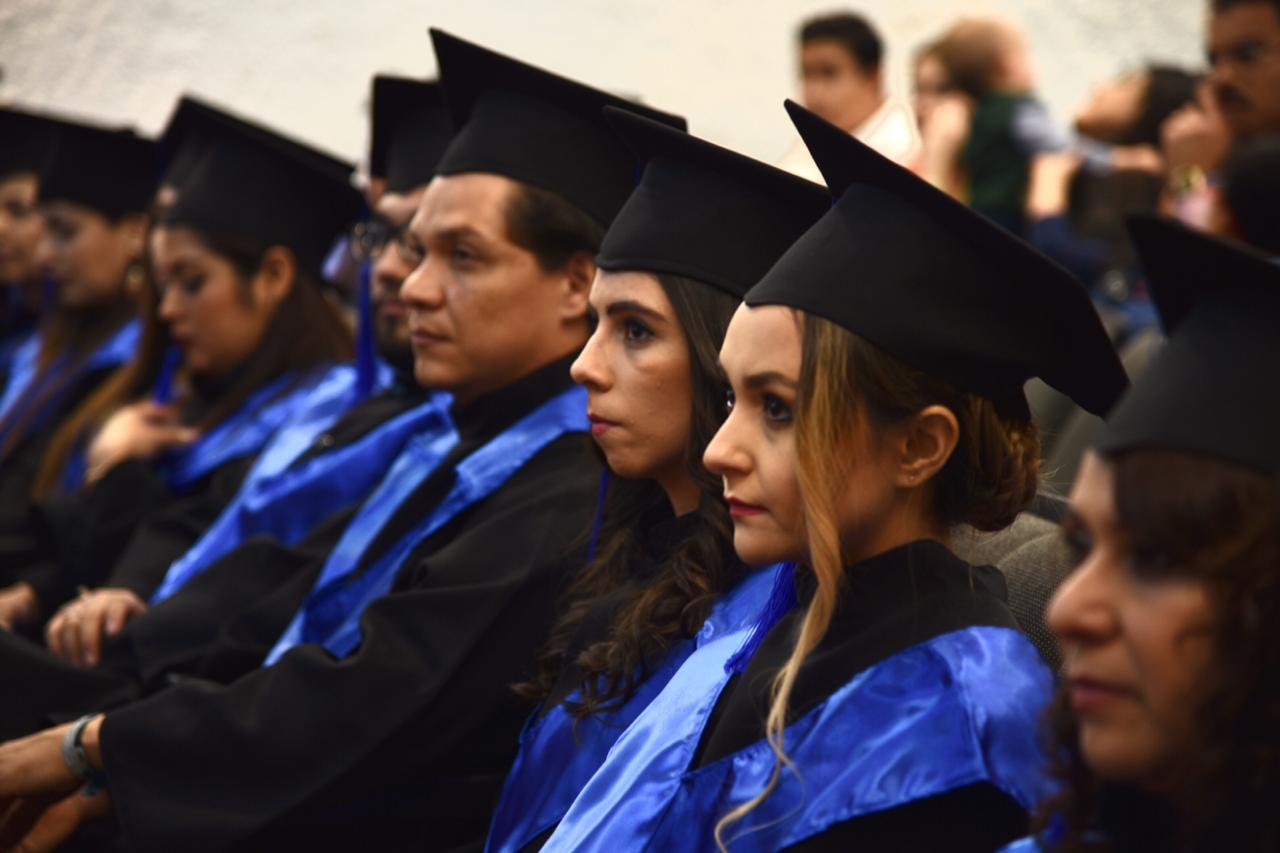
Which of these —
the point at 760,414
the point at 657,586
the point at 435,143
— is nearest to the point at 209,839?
the point at 657,586

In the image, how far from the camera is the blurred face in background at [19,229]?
6641mm

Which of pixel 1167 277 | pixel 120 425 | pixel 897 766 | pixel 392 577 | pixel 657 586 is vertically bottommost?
Result: pixel 120 425

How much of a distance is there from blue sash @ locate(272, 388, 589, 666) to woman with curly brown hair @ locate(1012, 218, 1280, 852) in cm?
167

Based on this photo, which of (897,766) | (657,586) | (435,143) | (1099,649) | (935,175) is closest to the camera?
(1099,649)

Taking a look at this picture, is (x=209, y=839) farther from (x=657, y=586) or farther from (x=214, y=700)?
(x=657, y=586)

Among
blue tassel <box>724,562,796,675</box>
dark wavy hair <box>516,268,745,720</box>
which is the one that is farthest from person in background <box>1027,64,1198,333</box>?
blue tassel <box>724,562,796,675</box>

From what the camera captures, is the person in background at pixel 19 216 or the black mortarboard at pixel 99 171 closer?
the black mortarboard at pixel 99 171

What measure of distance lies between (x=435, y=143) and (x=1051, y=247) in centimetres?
233

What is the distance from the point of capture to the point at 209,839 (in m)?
2.88

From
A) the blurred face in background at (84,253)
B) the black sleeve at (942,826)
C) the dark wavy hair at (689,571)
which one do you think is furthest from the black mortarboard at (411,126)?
the black sleeve at (942,826)

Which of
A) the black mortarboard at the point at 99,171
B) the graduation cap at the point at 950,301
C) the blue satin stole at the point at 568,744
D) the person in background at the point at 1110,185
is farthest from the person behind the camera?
the black mortarboard at the point at 99,171

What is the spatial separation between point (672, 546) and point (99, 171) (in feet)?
12.7

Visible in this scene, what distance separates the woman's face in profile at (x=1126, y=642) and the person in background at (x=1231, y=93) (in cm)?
265

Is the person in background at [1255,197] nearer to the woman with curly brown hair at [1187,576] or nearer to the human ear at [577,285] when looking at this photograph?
the human ear at [577,285]
